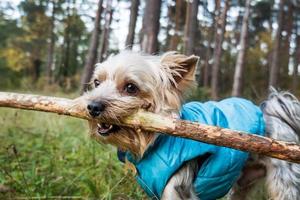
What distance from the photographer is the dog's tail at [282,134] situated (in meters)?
5.02

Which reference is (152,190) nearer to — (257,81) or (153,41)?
(153,41)

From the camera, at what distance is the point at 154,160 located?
441cm

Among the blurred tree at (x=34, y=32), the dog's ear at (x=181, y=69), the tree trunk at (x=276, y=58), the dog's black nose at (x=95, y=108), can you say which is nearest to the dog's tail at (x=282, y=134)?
the dog's ear at (x=181, y=69)

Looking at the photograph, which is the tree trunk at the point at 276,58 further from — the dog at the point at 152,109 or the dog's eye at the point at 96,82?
the dog's eye at the point at 96,82

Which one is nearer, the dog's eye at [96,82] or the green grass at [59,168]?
the dog's eye at [96,82]

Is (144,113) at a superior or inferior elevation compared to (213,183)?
superior

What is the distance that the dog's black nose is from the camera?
160 inches

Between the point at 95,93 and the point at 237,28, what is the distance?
126ft

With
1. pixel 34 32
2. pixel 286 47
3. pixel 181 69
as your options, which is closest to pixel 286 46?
pixel 286 47

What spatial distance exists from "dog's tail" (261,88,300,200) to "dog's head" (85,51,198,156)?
126 centimetres

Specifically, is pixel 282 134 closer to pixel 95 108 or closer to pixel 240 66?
pixel 95 108

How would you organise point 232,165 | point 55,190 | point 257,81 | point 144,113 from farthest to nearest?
point 257,81 < point 55,190 < point 232,165 < point 144,113

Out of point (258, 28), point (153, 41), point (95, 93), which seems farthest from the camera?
point (258, 28)

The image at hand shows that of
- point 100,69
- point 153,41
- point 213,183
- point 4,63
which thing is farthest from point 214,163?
point 4,63
